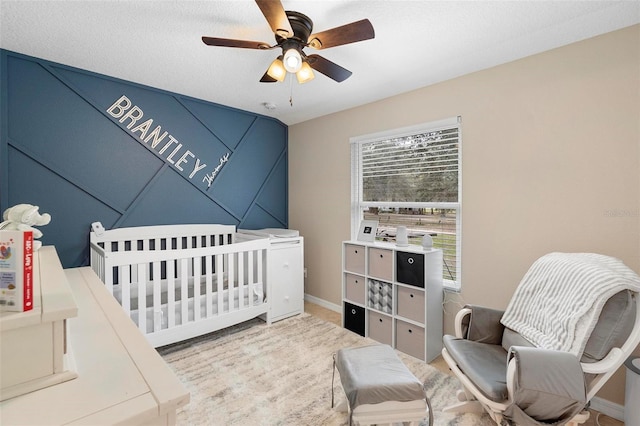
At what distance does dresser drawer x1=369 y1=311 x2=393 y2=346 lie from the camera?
2.68 metres

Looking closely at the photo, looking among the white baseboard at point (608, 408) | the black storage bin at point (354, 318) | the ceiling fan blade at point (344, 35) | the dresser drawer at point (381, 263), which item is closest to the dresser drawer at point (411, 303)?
the dresser drawer at point (381, 263)

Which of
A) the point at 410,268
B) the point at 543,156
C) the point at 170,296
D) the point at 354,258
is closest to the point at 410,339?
the point at 410,268

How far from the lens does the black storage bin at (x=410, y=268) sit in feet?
7.97

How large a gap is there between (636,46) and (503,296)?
177 centimetres

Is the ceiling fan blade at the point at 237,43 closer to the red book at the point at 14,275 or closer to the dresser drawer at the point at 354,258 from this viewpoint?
the red book at the point at 14,275

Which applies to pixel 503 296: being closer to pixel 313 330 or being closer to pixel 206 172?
pixel 313 330

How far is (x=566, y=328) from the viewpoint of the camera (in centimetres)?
150

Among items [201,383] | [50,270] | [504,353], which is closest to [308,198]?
[201,383]

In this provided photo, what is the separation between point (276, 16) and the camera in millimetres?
1451

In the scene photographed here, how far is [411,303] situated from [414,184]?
1.11 metres

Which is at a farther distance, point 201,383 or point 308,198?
point 308,198

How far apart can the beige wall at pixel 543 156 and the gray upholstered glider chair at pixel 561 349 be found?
1.23 ft

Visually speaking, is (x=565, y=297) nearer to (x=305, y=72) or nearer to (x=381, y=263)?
(x=381, y=263)

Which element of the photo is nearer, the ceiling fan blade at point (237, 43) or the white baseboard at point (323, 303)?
the ceiling fan blade at point (237, 43)
